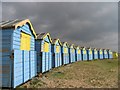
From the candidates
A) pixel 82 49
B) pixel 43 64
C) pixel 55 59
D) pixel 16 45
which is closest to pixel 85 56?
pixel 82 49

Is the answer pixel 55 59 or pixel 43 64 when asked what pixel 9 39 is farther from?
pixel 55 59

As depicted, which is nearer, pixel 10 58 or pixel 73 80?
pixel 10 58

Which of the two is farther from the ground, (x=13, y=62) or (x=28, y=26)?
(x=28, y=26)

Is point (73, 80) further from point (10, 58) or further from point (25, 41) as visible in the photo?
point (10, 58)

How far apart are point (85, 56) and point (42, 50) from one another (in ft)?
75.0

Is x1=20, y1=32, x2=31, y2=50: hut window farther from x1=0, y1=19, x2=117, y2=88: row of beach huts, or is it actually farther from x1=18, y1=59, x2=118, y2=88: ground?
x1=18, y1=59, x2=118, y2=88: ground

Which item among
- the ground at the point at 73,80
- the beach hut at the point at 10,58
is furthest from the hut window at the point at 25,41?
the ground at the point at 73,80

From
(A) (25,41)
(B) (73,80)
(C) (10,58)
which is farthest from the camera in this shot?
(B) (73,80)

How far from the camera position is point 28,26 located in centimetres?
1080

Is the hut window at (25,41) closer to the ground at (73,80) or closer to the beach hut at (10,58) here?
the beach hut at (10,58)

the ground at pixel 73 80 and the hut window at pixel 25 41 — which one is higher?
the hut window at pixel 25 41

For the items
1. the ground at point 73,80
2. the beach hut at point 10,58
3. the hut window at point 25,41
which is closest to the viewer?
the beach hut at point 10,58

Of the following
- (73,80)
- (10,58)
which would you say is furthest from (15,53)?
(73,80)

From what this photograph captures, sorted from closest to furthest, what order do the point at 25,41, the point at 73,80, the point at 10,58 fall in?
the point at 10,58 < the point at 25,41 < the point at 73,80
